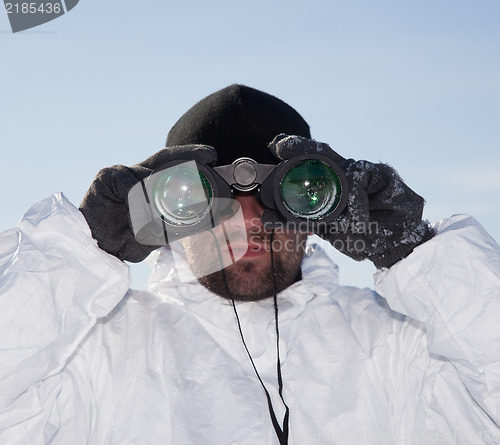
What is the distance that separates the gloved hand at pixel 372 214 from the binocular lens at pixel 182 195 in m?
0.19

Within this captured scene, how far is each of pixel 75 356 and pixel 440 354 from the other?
1009mm

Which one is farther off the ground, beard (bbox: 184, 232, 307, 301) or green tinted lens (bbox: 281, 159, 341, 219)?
green tinted lens (bbox: 281, 159, 341, 219)

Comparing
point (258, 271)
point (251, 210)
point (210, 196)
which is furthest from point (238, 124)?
point (210, 196)

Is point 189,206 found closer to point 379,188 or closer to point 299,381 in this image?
point 379,188

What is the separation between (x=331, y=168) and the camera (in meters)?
1.68

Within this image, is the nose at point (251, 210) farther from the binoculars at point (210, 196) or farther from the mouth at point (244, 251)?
the binoculars at point (210, 196)

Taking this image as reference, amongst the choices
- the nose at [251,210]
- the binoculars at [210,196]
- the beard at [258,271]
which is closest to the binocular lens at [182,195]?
the binoculars at [210,196]

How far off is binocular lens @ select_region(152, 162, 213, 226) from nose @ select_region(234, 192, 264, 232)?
1.00ft

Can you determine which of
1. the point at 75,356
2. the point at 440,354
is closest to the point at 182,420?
the point at 75,356

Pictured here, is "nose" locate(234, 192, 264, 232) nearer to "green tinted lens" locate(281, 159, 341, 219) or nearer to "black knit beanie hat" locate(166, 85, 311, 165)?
"black knit beanie hat" locate(166, 85, 311, 165)

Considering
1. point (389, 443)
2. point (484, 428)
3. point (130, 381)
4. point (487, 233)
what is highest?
point (487, 233)

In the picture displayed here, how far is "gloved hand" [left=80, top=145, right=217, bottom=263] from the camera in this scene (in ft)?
5.48

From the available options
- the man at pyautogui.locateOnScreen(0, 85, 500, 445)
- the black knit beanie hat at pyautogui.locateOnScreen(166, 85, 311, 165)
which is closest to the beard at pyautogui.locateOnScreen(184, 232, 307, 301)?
the man at pyautogui.locateOnScreen(0, 85, 500, 445)

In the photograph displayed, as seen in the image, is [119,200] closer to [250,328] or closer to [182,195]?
[182,195]
